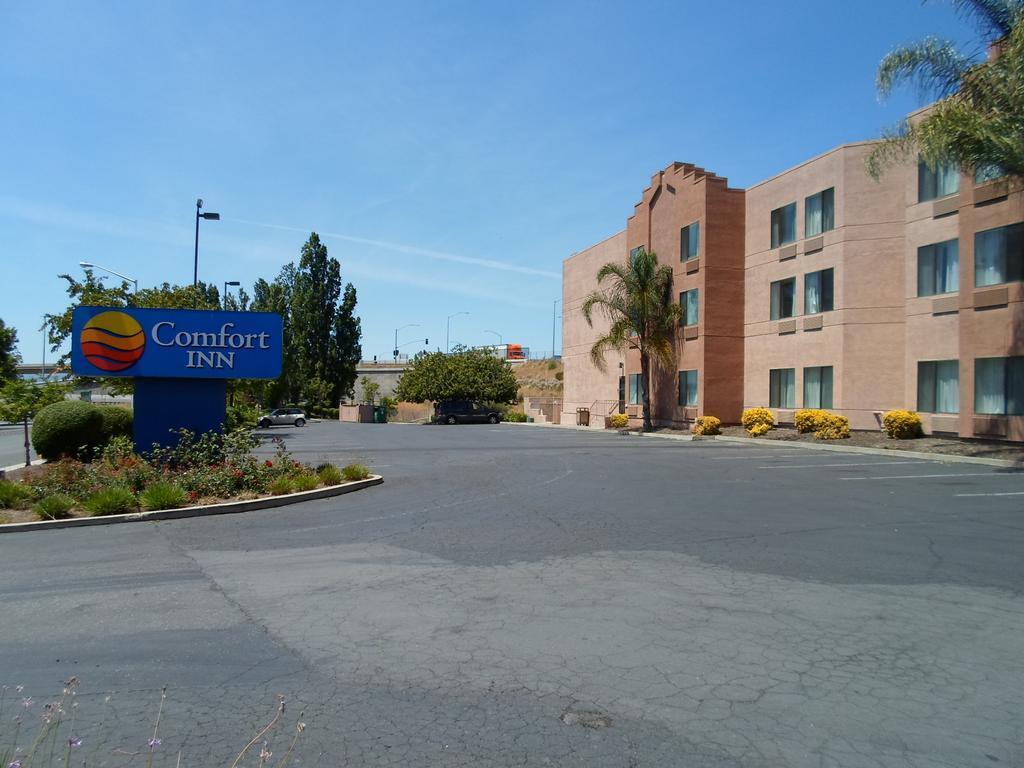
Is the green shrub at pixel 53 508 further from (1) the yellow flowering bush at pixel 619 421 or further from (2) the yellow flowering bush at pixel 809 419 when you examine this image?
(1) the yellow flowering bush at pixel 619 421

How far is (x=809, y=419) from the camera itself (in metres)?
28.5

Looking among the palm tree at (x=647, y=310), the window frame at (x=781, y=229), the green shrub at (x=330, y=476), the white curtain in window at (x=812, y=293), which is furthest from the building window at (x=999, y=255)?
the green shrub at (x=330, y=476)

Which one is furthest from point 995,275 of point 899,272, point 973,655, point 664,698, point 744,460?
point 664,698

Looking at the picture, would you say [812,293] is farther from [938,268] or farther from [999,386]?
[999,386]

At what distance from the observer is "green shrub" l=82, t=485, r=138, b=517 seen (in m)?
12.3

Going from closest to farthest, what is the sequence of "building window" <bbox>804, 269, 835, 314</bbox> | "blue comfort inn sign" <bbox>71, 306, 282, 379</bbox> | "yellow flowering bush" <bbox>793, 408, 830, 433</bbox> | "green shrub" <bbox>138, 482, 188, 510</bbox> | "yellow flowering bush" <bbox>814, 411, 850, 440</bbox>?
"green shrub" <bbox>138, 482, 188, 510</bbox>
"blue comfort inn sign" <bbox>71, 306, 282, 379</bbox>
"yellow flowering bush" <bbox>814, 411, 850, 440</bbox>
"yellow flowering bush" <bbox>793, 408, 830, 433</bbox>
"building window" <bbox>804, 269, 835, 314</bbox>

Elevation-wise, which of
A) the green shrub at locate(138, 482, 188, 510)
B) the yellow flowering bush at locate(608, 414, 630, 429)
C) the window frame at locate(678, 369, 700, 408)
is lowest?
the green shrub at locate(138, 482, 188, 510)

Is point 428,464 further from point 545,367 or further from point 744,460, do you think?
point 545,367

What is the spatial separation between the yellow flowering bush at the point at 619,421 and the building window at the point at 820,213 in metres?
14.0

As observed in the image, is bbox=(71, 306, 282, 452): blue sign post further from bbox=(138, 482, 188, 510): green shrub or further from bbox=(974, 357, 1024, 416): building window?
bbox=(974, 357, 1024, 416): building window

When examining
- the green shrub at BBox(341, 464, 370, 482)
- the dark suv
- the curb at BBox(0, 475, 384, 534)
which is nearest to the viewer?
the curb at BBox(0, 475, 384, 534)

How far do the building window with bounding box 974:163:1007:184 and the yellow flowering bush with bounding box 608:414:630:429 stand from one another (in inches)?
845

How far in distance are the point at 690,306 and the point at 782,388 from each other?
6.05 m

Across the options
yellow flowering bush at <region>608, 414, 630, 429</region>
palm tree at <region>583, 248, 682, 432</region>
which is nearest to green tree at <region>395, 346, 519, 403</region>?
yellow flowering bush at <region>608, 414, 630, 429</region>
